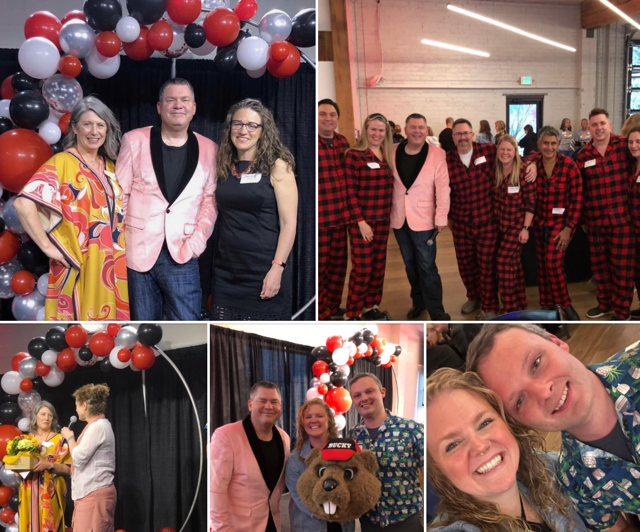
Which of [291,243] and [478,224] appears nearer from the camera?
[291,243]

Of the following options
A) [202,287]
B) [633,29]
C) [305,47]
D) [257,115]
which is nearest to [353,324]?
[202,287]

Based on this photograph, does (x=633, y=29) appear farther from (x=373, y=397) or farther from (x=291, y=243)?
(x=373, y=397)

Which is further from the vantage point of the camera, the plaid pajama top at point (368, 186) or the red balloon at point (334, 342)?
the plaid pajama top at point (368, 186)

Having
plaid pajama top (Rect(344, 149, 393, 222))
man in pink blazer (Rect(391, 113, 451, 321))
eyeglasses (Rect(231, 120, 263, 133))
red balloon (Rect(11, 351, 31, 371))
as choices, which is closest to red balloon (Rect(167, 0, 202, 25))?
eyeglasses (Rect(231, 120, 263, 133))

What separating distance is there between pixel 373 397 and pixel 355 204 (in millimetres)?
941

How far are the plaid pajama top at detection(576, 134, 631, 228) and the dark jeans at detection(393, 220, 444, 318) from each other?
87 cm

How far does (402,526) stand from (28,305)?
6.63 ft

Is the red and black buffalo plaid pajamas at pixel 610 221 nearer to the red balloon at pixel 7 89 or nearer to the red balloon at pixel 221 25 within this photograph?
the red balloon at pixel 221 25

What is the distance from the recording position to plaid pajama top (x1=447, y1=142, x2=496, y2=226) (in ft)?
8.87

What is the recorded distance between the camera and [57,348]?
8.39ft

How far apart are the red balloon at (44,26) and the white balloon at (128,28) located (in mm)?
299

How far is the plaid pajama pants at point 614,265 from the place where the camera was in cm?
280

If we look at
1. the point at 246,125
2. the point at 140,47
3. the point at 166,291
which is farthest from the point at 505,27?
the point at 166,291

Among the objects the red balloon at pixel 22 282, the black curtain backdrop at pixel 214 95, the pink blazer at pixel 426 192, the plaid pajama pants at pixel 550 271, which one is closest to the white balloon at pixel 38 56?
the black curtain backdrop at pixel 214 95
